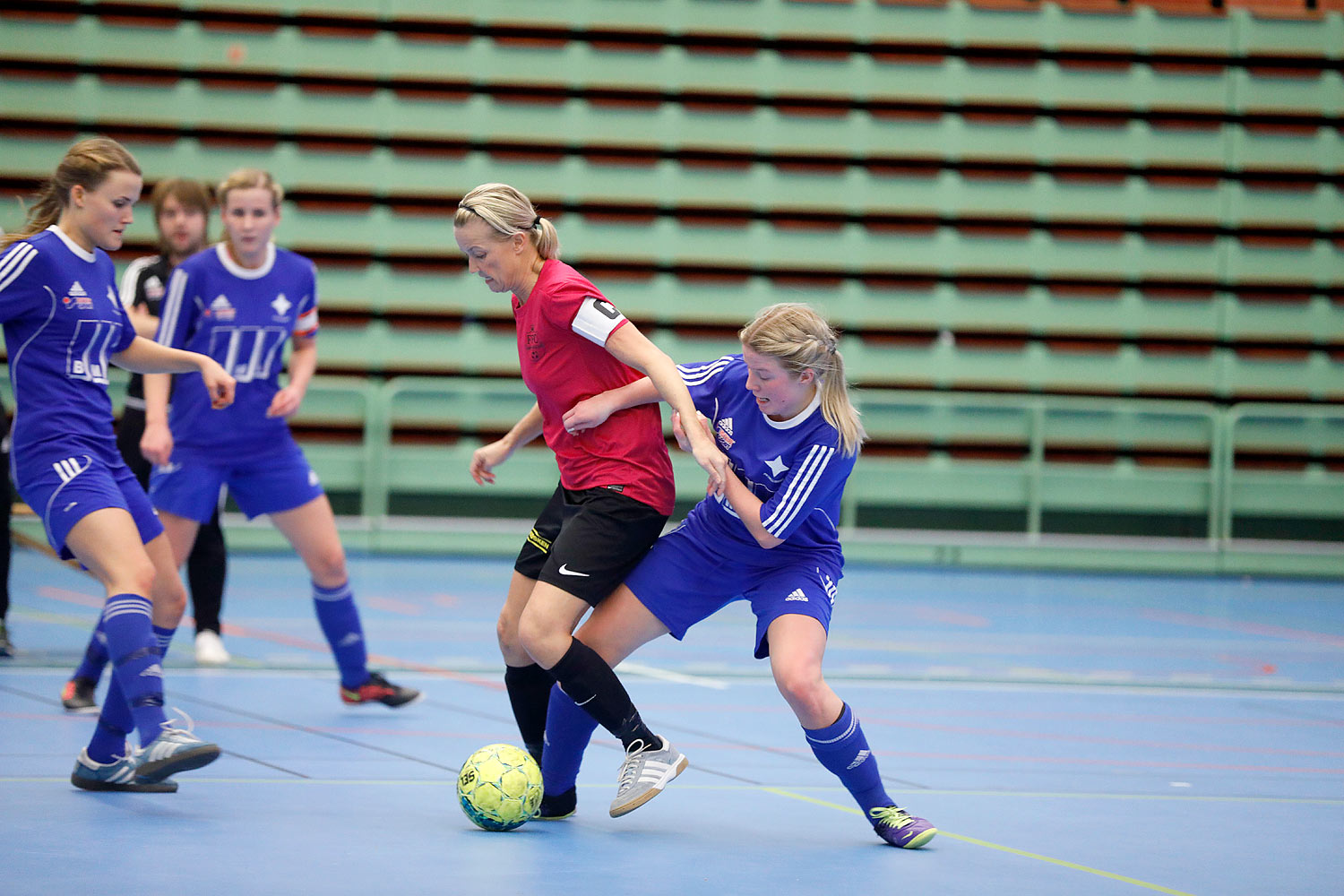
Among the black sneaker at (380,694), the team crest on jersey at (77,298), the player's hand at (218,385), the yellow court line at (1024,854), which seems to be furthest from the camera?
the black sneaker at (380,694)

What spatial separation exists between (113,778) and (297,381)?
156 centimetres

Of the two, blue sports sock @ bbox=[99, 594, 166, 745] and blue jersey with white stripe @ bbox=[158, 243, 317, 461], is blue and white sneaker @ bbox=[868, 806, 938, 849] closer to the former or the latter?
blue sports sock @ bbox=[99, 594, 166, 745]

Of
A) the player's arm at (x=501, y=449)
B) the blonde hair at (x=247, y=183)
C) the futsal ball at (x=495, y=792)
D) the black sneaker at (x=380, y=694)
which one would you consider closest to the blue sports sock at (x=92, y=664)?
the black sneaker at (x=380, y=694)

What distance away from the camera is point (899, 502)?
991 centimetres

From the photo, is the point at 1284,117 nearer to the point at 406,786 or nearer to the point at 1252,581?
the point at 1252,581

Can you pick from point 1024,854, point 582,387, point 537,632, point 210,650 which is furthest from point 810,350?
point 210,650

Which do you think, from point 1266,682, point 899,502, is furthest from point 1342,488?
point 1266,682

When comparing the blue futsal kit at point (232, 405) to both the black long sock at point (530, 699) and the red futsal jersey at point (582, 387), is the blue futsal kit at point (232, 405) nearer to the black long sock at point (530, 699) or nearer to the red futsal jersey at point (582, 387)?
the black long sock at point (530, 699)

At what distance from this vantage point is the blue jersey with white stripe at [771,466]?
3.24 m

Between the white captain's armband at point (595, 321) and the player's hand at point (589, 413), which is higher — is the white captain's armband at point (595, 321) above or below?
above

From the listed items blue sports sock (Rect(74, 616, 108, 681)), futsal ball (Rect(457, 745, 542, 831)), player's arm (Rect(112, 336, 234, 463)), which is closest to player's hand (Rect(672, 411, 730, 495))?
futsal ball (Rect(457, 745, 542, 831))

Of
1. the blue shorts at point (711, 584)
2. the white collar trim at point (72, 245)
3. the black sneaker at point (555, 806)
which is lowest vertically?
the black sneaker at point (555, 806)

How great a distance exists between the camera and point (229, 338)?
4641mm

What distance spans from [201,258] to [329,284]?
597 cm
